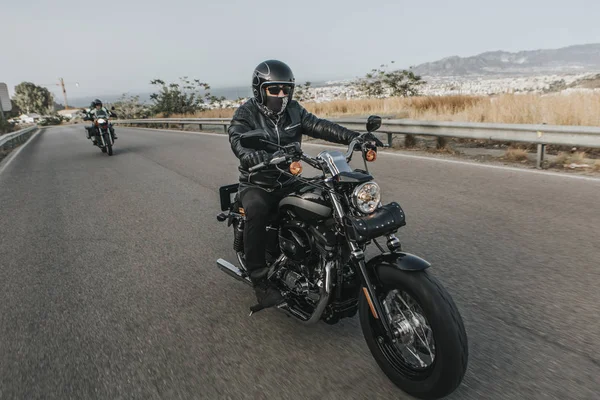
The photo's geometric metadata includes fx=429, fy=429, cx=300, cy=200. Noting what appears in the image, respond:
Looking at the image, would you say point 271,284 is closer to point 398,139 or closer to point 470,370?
point 470,370

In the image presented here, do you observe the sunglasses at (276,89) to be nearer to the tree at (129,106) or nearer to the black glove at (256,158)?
the black glove at (256,158)

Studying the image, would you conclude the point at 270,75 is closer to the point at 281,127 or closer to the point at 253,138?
the point at 281,127

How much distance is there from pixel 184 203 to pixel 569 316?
216 inches

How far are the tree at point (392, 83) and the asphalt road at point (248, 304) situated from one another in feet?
43.7

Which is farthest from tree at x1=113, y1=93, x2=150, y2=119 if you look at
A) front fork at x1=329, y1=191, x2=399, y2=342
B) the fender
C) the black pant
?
the fender

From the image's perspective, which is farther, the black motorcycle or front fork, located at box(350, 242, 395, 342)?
front fork, located at box(350, 242, 395, 342)

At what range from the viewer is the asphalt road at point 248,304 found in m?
2.48

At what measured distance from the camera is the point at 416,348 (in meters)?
2.41

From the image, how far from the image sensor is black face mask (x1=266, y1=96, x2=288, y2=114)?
10.9 feet

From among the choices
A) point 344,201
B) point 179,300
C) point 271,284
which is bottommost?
point 179,300

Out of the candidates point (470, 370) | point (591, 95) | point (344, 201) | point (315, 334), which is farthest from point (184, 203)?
point (591, 95)

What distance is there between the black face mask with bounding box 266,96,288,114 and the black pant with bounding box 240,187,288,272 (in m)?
0.66

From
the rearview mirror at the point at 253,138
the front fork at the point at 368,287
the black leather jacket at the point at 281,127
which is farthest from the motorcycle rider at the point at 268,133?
the front fork at the point at 368,287

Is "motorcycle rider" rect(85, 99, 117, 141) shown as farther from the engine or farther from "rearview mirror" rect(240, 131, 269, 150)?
"rearview mirror" rect(240, 131, 269, 150)
